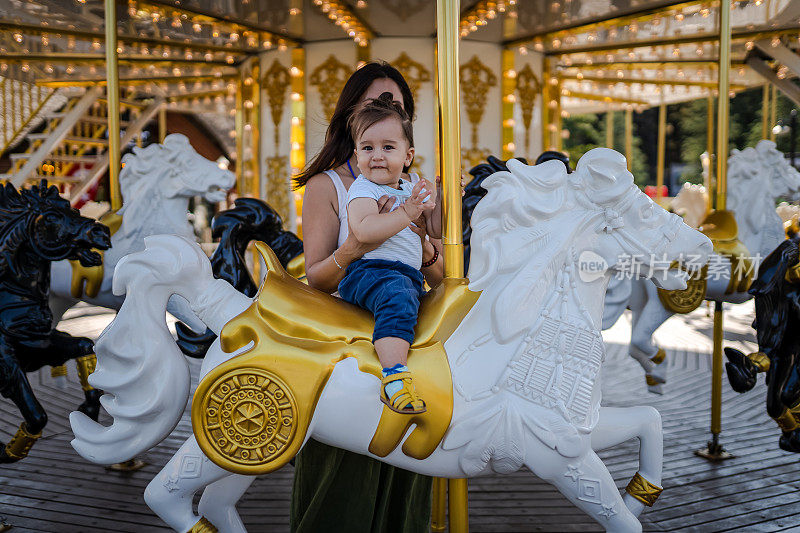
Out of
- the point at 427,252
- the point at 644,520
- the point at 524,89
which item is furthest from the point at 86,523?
the point at 524,89

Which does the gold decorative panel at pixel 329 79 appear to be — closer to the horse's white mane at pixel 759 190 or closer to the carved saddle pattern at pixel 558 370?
the horse's white mane at pixel 759 190

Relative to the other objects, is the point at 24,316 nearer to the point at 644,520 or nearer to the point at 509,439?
the point at 509,439

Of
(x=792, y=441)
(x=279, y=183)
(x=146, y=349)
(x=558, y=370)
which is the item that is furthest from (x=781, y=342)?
(x=279, y=183)

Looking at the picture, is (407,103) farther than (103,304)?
No

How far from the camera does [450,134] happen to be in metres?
1.67

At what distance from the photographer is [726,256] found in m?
3.70

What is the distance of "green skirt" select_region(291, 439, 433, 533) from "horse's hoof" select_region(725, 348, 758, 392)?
1363 mm

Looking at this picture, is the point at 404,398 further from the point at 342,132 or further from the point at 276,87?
the point at 276,87

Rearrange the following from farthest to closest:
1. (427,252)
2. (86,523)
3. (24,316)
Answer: (86,523), (24,316), (427,252)

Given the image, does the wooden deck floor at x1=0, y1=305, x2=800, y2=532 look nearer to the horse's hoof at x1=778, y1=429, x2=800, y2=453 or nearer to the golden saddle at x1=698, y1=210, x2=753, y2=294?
the horse's hoof at x1=778, y1=429, x2=800, y2=453

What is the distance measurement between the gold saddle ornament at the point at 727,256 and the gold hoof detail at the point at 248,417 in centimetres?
293

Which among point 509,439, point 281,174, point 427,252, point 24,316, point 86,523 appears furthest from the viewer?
point 281,174

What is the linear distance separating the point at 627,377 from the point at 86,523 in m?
4.14

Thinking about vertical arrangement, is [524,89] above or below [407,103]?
above
